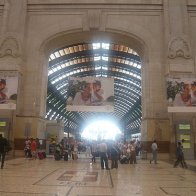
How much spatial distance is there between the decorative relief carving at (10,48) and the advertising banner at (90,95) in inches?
174

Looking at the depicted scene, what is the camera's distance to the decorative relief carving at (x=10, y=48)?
20.2 meters

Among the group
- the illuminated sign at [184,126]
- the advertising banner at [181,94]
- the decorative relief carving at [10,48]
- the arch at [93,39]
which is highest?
the arch at [93,39]

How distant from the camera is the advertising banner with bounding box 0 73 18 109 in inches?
700

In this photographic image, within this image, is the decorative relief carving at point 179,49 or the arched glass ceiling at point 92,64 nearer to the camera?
the decorative relief carving at point 179,49

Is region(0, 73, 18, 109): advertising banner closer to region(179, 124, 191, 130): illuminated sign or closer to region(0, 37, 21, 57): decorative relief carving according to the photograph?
region(0, 37, 21, 57): decorative relief carving

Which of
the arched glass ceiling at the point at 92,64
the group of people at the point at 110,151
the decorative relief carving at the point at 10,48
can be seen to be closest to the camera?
the group of people at the point at 110,151

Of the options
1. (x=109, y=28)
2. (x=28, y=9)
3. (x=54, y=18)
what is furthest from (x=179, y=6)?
(x=28, y=9)

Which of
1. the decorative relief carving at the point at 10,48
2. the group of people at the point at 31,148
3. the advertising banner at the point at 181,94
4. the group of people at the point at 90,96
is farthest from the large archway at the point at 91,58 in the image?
the group of people at the point at 31,148

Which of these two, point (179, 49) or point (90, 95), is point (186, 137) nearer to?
point (179, 49)

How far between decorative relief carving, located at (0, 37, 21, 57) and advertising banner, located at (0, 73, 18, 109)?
2.32 metres

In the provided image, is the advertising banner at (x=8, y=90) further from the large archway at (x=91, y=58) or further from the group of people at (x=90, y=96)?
the large archway at (x=91, y=58)

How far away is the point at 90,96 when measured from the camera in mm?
19516

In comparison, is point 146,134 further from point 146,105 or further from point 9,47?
point 9,47

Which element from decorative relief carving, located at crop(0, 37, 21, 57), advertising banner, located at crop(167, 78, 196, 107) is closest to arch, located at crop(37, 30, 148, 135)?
decorative relief carving, located at crop(0, 37, 21, 57)
